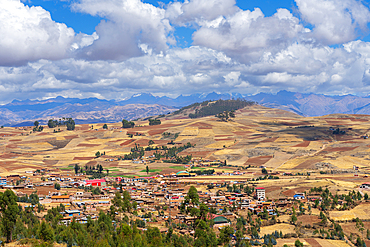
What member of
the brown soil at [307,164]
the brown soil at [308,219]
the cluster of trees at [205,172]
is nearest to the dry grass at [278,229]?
the brown soil at [308,219]

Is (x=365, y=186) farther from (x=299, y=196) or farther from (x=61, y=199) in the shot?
(x=61, y=199)

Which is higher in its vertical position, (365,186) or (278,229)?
(365,186)

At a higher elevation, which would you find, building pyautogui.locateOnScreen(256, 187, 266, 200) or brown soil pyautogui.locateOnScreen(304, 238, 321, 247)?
building pyautogui.locateOnScreen(256, 187, 266, 200)

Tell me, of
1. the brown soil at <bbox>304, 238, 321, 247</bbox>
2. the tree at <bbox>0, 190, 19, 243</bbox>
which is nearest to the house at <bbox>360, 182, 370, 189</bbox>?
the brown soil at <bbox>304, 238, 321, 247</bbox>

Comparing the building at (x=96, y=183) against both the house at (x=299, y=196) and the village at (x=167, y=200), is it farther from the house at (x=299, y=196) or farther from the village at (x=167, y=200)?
the house at (x=299, y=196)

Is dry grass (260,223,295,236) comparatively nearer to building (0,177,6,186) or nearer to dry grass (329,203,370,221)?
dry grass (329,203,370,221)

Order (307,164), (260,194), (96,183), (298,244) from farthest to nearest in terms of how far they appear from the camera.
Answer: (307,164), (96,183), (260,194), (298,244)

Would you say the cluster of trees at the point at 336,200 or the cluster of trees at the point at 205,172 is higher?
the cluster of trees at the point at 205,172

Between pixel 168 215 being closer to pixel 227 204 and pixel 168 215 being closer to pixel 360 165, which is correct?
pixel 227 204

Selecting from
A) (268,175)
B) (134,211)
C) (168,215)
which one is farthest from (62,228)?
(268,175)

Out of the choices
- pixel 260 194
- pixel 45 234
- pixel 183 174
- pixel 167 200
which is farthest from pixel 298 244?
pixel 183 174

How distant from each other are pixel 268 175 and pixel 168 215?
253ft

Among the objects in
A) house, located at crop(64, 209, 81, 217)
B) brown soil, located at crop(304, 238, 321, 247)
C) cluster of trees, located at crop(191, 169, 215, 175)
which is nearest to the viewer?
brown soil, located at crop(304, 238, 321, 247)

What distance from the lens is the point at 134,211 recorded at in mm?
107500
